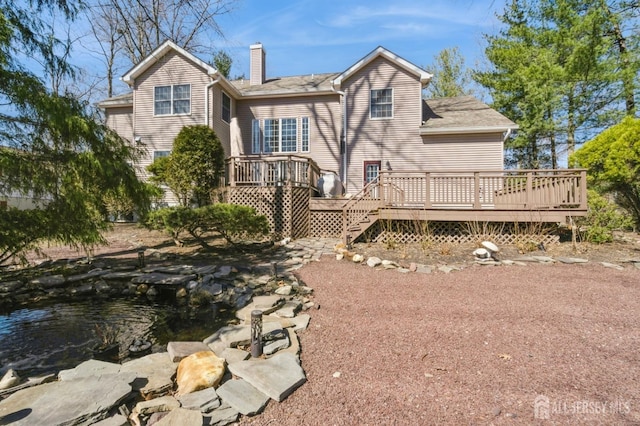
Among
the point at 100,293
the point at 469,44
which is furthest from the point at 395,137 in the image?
the point at 469,44

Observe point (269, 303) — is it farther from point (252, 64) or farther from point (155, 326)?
point (252, 64)

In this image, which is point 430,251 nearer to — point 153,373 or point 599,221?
point 599,221

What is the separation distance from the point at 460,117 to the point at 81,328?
1395 cm

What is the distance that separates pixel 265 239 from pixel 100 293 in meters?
4.43

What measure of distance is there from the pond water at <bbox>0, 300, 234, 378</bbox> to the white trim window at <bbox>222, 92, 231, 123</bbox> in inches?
407

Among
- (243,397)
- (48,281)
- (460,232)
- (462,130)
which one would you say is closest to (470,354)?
(243,397)

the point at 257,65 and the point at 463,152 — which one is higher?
the point at 257,65

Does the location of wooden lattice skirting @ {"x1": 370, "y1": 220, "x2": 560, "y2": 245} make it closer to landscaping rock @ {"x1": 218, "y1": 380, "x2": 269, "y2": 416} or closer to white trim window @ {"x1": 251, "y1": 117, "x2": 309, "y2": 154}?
white trim window @ {"x1": 251, "y1": 117, "x2": 309, "y2": 154}

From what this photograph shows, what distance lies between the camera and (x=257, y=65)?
1580cm

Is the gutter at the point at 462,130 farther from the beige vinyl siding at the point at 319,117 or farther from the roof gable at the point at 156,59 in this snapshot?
the roof gable at the point at 156,59

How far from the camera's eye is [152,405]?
8.17 ft

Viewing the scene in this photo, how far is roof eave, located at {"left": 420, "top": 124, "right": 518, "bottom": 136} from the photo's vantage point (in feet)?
39.6

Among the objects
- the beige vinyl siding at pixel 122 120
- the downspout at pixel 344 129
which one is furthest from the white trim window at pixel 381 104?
the beige vinyl siding at pixel 122 120

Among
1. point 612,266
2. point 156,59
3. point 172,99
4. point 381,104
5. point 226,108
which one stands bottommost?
point 612,266
